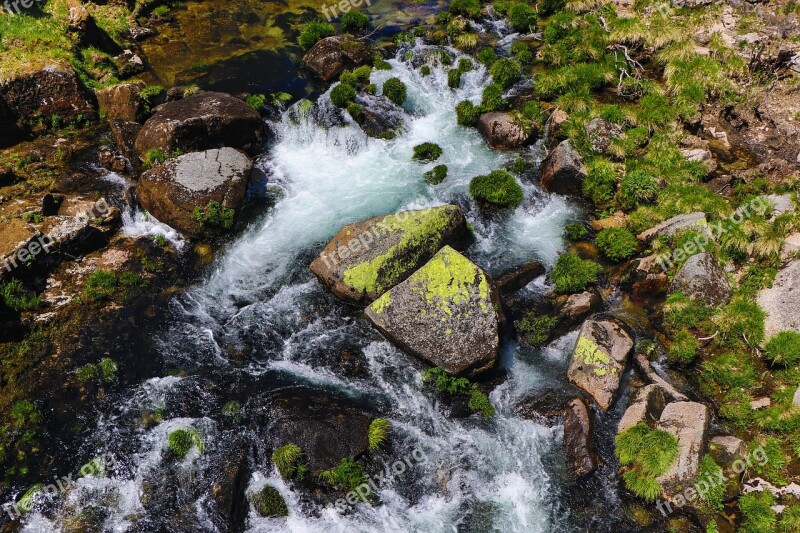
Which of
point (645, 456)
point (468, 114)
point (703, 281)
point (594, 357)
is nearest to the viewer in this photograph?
point (645, 456)

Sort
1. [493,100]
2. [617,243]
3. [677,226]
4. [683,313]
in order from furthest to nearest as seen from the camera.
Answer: [493,100]
[617,243]
[677,226]
[683,313]

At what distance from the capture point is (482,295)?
15.3m

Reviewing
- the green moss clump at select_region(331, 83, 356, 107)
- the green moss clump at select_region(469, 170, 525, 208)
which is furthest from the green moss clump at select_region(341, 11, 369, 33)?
the green moss clump at select_region(469, 170, 525, 208)

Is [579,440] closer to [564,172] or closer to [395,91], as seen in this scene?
[564,172]

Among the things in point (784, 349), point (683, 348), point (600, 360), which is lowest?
point (683, 348)

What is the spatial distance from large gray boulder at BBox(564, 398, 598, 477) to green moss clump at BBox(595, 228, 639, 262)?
6.30 metres

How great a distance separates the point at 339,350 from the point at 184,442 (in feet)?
16.3

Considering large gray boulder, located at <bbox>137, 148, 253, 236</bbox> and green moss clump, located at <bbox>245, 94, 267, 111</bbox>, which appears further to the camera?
green moss clump, located at <bbox>245, 94, 267, 111</bbox>

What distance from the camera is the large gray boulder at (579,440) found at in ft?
43.5

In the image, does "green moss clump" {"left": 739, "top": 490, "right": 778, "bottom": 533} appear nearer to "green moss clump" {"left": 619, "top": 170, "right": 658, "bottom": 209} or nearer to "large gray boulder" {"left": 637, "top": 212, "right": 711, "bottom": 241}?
"large gray boulder" {"left": 637, "top": 212, "right": 711, "bottom": 241}

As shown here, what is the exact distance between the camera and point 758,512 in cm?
1219

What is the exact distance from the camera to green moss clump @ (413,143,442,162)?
22.8m

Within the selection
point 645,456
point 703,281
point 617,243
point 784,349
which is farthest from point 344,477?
point 784,349

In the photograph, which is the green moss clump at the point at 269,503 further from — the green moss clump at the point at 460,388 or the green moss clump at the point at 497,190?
the green moss clump at the point at 497,190
